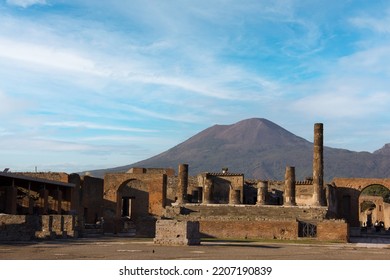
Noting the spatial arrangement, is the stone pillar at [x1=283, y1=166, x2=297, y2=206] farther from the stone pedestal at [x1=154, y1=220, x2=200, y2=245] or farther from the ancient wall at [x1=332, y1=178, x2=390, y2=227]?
the stone pedestal at [x1=154, y1=220, x2=200, y2=245]

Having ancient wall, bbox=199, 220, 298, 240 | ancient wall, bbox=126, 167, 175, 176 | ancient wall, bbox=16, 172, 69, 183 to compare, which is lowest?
ancient wall, bbox=199, 220, 298, 240

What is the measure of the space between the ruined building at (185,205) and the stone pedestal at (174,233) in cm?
25

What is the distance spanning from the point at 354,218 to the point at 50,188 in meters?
24.2

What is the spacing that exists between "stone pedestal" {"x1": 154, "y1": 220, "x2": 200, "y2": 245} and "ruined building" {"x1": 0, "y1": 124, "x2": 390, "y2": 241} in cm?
25

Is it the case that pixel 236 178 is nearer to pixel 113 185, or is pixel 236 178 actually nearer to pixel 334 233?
pixel 113 185

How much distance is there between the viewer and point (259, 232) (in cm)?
3356

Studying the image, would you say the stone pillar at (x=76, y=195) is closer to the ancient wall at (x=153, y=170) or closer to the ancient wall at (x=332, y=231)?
the ancient wall at (x=153, y=170)

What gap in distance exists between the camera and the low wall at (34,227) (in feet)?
88.4

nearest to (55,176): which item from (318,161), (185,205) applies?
(185,205)

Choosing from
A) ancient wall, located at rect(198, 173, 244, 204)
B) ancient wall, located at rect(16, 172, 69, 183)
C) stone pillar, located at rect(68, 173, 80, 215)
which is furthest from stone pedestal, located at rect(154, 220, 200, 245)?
ancient wall, located at rect(198, 173, 244, 204)

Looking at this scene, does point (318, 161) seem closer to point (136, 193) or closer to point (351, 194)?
point (351, 194)

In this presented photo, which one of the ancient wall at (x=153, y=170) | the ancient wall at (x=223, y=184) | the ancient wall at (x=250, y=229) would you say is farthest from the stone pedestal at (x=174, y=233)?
the ancient wall at (x=153, y=170)

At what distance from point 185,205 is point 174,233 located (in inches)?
621

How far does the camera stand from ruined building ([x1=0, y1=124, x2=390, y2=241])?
105 ft
